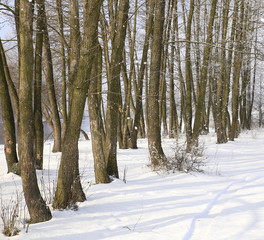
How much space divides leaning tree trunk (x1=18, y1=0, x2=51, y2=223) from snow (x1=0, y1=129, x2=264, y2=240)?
0.94 ft

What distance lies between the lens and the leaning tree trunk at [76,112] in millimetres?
4367

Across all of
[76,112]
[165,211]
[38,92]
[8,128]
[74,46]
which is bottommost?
[165,211]

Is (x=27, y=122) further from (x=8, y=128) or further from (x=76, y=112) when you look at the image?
(x=8, y=128)

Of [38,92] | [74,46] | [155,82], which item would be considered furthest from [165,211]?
[38,92]

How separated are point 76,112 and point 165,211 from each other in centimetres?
207

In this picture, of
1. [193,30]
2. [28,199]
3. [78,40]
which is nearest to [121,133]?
[193,30]

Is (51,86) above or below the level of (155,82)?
above

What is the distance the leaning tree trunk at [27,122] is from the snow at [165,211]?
286mm

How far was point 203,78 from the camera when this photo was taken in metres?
11.1

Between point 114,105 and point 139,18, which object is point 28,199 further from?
point 139,18

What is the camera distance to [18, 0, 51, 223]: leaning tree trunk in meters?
3.91

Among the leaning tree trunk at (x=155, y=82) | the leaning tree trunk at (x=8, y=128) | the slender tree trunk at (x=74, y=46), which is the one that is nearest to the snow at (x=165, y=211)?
the leaning tree trunk at (x=8, y=128)

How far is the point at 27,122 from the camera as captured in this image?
3982 mm

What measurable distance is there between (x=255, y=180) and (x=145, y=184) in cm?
260
